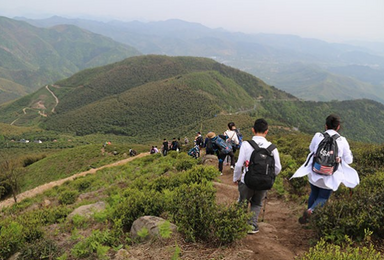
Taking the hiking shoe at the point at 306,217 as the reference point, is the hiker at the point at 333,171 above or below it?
above

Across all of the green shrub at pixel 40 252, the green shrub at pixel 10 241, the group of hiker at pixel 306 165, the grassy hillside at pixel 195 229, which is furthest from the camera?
the green shrub at pixel 10 241

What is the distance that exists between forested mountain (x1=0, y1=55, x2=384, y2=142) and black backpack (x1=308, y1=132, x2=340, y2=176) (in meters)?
64.2

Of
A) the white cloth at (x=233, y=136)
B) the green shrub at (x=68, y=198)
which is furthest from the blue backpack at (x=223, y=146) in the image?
the green shrub at (x=68, y=198)

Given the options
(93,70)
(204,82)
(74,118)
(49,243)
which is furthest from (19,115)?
(49,243)

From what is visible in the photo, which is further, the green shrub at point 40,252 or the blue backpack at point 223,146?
the blue backpack at point 223,146

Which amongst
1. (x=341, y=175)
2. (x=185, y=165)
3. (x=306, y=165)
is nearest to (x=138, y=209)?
(x=306, y=165)

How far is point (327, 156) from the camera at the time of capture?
15.0ft

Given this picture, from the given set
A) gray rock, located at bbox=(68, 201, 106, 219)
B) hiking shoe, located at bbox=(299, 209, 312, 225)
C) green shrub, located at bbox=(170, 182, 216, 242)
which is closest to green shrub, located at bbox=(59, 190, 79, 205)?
gray rock, located at bbox=(68, 201, 106, 219)

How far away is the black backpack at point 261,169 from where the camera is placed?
14.1ft

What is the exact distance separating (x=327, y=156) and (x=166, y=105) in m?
108

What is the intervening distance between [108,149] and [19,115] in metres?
130

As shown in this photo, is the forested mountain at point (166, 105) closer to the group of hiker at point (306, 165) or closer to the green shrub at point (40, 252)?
the group of hiker at point (306, 165)

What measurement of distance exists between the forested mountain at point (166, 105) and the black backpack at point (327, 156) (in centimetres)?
6419

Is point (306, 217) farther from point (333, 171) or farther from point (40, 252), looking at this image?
point (40, 252)
